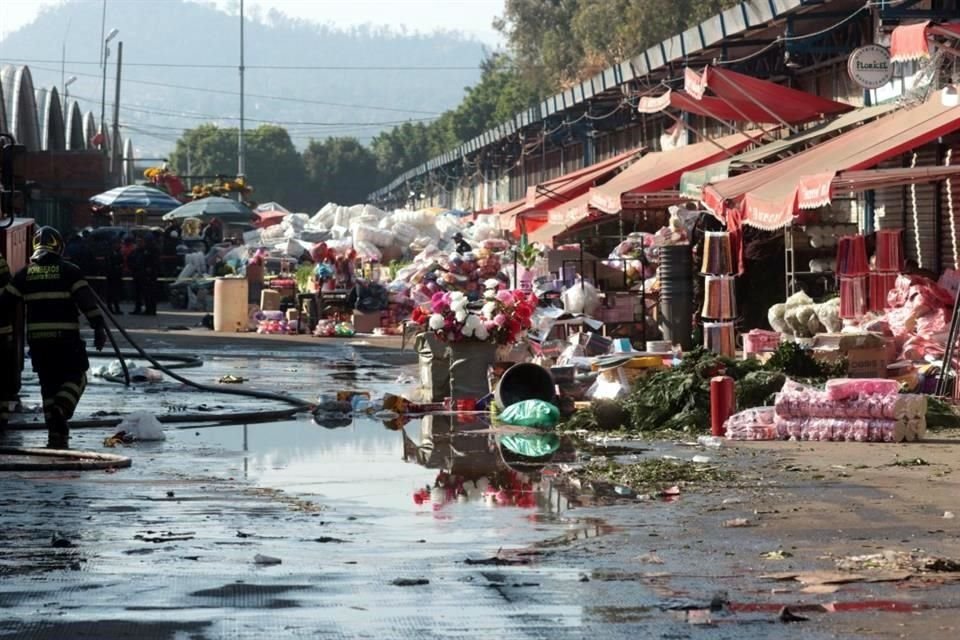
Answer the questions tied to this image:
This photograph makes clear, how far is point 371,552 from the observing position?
923cm

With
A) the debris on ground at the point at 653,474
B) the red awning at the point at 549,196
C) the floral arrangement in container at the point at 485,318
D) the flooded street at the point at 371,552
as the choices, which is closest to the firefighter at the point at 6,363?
the flooded street at the point at 371,552

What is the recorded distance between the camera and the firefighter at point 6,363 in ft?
49.3

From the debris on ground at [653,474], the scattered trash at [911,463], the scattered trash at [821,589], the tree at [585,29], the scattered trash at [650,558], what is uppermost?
the tree at [585,29]

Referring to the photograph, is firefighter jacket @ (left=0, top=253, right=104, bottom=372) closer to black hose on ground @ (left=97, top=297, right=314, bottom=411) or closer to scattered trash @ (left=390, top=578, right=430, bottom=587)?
black hose on ground @ (left=97, top=297, right=314, bottom=411)

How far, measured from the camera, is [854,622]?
703 cm

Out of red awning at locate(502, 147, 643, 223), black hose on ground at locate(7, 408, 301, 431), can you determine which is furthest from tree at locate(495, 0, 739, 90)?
black hose on ground at locate(7, 408, 301, 431)

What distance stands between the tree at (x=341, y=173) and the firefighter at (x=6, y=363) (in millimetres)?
159162

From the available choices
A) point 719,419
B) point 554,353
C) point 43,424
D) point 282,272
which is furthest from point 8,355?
point 282,272

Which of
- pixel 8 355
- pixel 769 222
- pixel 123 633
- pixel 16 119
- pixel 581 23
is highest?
pixel 581 23

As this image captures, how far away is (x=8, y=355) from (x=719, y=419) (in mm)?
6049

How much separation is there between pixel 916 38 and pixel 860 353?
3253 mm

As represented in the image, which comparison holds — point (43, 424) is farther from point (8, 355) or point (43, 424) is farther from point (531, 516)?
point (531, 516)

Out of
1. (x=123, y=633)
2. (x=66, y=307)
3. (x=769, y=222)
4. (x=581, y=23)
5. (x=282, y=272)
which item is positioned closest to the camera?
(x=123, y=633)

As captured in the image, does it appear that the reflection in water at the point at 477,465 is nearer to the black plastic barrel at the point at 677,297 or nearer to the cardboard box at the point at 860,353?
the cardboard box at the point at 860,353
